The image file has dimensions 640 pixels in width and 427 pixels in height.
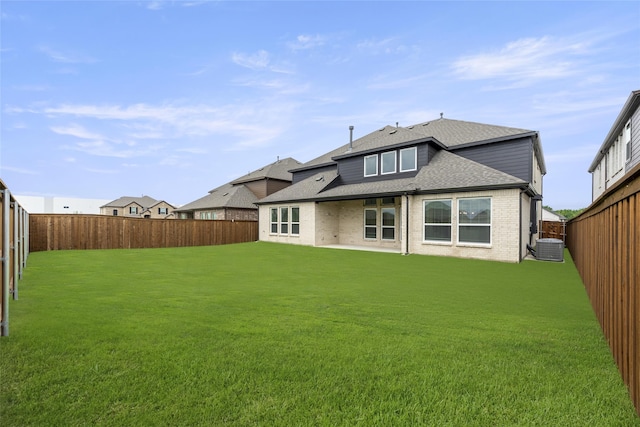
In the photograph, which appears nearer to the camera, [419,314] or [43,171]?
[419,314]

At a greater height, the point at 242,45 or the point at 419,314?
the point at 242,45

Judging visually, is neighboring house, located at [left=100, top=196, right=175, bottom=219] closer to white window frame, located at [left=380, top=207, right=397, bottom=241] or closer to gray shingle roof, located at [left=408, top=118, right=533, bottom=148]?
white window frame, located at [left=380, top=207, right=397, bottom=241]

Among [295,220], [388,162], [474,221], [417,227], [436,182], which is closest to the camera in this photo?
[474,221]

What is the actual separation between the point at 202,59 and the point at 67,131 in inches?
537

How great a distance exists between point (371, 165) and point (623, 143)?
477 inches

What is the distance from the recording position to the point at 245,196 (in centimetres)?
3148

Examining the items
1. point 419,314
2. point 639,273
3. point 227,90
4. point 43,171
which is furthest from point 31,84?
point 639,273

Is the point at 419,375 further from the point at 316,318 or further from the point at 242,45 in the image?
the point at 242,45

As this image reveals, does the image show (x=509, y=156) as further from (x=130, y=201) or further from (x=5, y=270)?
(x=130, y=201)

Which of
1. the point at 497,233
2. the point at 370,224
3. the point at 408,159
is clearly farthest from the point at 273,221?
the point at 497,233

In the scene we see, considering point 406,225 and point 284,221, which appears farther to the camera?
point 284,221

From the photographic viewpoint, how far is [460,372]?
2812mm

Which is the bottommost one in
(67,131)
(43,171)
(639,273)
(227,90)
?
(639,273)

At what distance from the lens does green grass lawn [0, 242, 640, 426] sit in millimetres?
2219
